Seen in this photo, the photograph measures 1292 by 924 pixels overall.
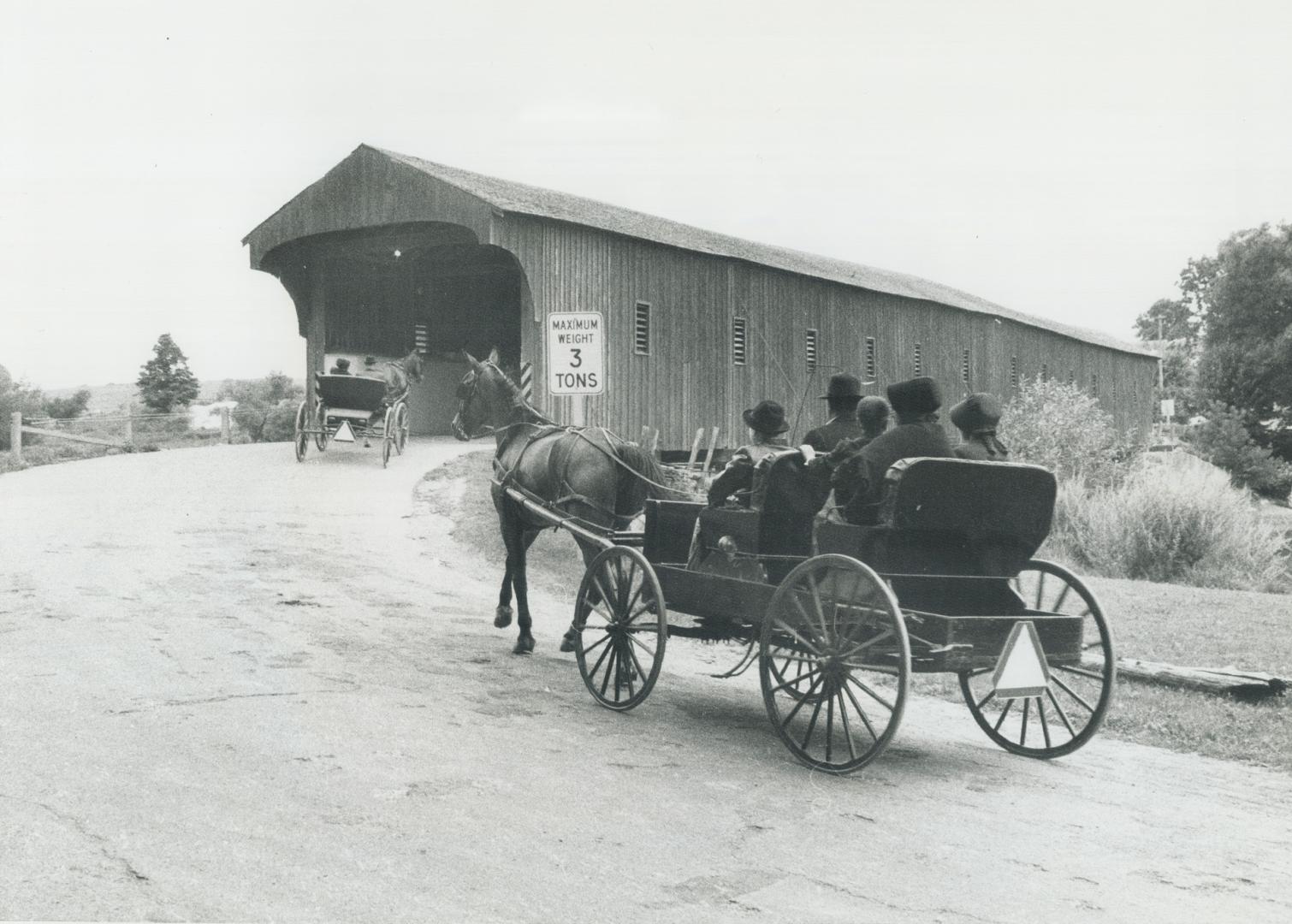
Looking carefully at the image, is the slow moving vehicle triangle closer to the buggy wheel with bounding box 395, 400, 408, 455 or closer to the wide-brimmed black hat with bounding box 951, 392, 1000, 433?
the wide-brimmed black hat with bounding box 951, 392, 1000, 433

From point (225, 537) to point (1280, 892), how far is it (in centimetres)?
1153

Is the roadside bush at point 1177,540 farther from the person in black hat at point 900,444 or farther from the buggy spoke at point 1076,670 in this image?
the person in black hat at point 900,444

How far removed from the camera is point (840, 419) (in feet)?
22.2

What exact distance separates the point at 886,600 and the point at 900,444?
988mm

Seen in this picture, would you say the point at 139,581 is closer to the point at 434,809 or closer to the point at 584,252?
the point at 434,809

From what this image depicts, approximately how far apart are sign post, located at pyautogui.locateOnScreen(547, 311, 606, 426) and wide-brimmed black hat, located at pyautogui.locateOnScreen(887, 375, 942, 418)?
539 cm

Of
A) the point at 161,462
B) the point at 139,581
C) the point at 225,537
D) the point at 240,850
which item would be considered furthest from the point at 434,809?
the point at 161,462

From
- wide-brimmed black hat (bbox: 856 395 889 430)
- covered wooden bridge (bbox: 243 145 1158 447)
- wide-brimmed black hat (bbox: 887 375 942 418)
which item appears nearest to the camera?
wide-brimmed black hat (bbox: 887 375 942 418)

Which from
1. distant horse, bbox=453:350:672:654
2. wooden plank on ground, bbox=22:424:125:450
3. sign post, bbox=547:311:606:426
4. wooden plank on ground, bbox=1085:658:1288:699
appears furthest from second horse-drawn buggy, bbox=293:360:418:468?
wooden plank on ground, bbox=1085:658:1288:699

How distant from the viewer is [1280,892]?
3.97 meters

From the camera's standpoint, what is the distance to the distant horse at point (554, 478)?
27.2 feet

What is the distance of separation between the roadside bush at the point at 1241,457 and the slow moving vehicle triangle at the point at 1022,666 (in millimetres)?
30758

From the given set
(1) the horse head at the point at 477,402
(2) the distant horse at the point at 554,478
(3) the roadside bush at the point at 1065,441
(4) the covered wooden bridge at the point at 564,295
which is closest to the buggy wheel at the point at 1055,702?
(2) the distant horse at the point at 554,478

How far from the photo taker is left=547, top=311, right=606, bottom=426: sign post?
10852 mm
